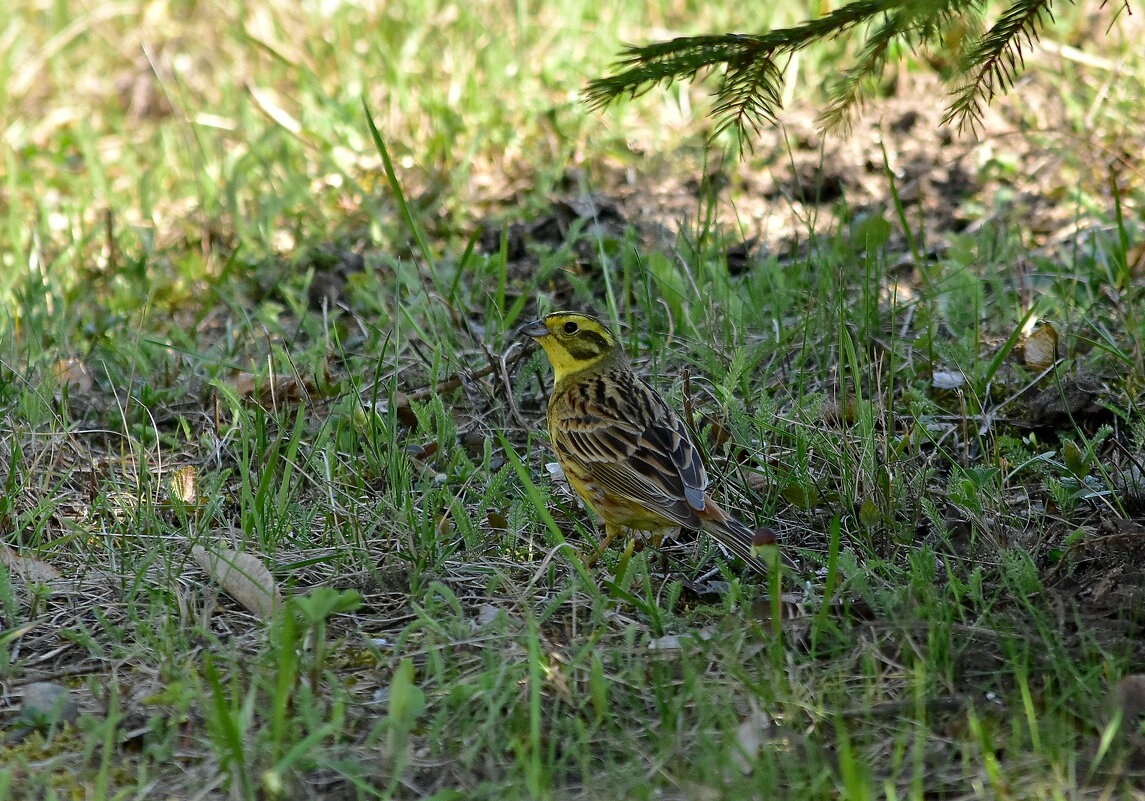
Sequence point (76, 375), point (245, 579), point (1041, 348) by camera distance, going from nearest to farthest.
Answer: point (245, 579), point (1041, 348), point (76, 375)

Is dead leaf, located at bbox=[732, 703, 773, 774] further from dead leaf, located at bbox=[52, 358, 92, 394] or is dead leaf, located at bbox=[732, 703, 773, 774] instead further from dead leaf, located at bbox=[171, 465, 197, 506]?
dead leaf, located at bbox=[52, 358, 92, 394]

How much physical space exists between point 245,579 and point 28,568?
2.52ft

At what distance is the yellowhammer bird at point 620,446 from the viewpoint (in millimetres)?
4277

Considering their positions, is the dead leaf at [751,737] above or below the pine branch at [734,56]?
below

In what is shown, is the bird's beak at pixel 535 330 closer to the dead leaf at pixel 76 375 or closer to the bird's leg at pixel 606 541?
the bird's leg at pixel 606 541

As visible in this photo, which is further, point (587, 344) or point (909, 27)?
point (587, 344)

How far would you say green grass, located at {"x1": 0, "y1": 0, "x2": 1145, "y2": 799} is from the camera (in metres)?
3.30

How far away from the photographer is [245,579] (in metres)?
4.08

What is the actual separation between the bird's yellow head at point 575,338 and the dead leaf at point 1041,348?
1753mm

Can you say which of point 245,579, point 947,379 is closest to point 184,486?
point 245,579

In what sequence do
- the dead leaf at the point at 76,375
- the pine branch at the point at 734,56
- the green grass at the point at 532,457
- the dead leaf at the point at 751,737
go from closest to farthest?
the dead leaf at the point at 751,737, the green grass at the point at 532,457, the pine branch at the point at 734,56, the dead leaf at the point at 76,375

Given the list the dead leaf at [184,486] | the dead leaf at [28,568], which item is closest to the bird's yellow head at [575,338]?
the dead leaf at [184,486]

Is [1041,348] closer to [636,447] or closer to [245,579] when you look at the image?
[636,447]

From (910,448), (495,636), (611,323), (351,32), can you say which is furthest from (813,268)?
(351,32)
